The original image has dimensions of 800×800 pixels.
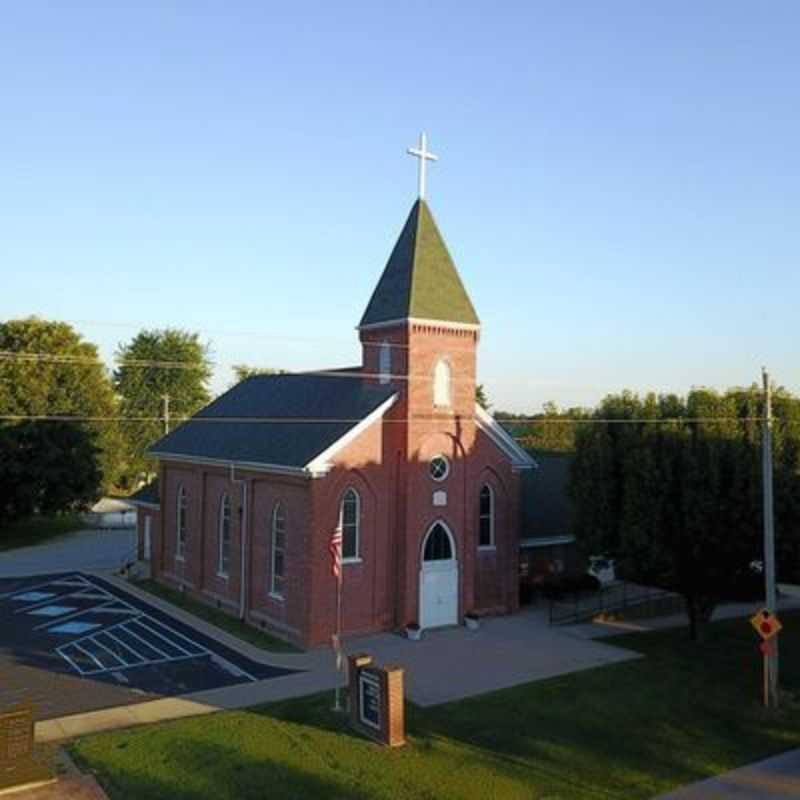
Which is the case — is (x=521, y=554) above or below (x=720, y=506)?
below

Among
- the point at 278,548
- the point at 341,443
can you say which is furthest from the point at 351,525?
the point at 278,548

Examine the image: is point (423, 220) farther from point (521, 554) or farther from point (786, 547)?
point (786, 547)

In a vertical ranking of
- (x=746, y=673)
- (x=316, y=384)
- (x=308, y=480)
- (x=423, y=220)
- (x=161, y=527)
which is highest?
(x=423, y=220)

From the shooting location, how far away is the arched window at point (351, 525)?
2625 centimetres

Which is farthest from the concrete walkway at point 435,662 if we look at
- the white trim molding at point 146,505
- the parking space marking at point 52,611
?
the white trim molding at point 146,505

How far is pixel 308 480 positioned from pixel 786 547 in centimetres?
1347

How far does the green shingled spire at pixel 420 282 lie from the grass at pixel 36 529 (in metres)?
31.7

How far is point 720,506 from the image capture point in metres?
23.2

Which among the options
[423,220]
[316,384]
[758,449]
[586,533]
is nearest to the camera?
[758,449]

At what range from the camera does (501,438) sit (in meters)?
29.5

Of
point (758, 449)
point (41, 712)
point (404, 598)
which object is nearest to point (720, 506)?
point (758, 449)

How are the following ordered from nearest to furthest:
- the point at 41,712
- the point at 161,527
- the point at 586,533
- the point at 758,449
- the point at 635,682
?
1. the point at 41,712
2. the point at 635,682
3. the point at 758,449
4. the point at 586,533
5. the point at 161,527

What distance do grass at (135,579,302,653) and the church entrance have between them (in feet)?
14.8

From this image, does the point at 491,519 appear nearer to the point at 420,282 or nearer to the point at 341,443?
the point at 341,443
